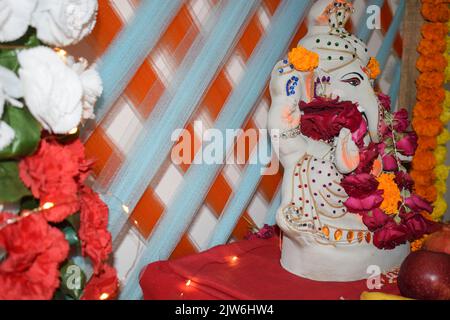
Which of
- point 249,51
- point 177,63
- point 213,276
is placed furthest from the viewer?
point 249,51

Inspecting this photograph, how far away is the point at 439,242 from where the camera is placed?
3.38ft

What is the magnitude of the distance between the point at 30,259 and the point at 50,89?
0.22m

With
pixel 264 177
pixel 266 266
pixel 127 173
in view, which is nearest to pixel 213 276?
pixel 266 266

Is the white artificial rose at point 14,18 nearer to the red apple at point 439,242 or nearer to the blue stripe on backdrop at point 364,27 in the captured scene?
the red apple at point 439,242

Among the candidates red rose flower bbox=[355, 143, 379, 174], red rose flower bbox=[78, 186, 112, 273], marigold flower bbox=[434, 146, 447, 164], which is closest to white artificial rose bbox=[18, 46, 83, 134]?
red rose flower bbox=[78, 186, 112, 273]

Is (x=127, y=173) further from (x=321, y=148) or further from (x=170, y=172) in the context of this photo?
(x=321, y=148)

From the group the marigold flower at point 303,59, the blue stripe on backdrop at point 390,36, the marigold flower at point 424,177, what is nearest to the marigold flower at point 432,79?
the blue stripe on backdrop at point 390,36

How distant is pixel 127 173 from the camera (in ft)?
3.50

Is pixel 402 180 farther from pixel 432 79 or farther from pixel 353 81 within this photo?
pixel 432 79

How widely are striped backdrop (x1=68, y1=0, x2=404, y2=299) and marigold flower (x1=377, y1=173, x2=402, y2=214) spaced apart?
0.32 m

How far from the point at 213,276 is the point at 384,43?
844mm

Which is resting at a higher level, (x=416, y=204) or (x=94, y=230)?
(x=94, y=230)

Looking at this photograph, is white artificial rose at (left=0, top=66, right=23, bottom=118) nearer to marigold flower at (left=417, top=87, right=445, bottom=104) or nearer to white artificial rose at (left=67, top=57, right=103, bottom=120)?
white artificial rose at (left=67, top=57, right=103, bottom=120)

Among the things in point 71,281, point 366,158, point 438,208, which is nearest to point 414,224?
point 366,158
